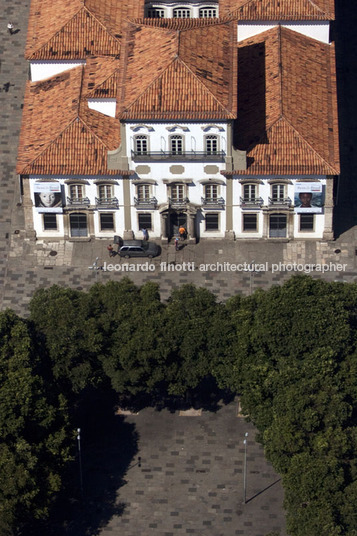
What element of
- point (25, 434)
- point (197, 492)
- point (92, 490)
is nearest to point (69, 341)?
point (25, 434)

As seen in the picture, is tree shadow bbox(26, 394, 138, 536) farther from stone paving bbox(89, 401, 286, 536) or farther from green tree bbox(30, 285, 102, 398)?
green tree bbox(30, 285, 102, 398)

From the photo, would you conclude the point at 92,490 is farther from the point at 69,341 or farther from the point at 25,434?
the point at 69,341

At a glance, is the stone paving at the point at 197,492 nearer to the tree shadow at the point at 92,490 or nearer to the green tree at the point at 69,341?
the tree shadow at the point at 92,490

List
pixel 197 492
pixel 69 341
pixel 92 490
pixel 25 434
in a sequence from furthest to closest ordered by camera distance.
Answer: pixel 92 490, pixel 197 492, pixel 69 341, pixel 25 434

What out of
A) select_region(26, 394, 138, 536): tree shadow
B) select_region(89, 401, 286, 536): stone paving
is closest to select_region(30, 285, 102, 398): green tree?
select_region(26, 394, 138, 536): tree shadow

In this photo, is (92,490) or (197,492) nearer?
(197,492)

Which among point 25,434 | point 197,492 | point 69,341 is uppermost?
point 69,341

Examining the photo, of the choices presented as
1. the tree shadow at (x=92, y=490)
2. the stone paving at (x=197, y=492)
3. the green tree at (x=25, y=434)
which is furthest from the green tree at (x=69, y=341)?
the stone paving at (x=197, y=492)

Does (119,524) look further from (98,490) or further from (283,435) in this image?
(283,435)
